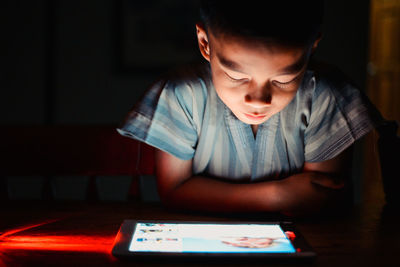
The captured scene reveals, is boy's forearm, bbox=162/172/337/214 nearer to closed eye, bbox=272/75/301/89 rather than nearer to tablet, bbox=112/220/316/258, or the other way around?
tablet, bbox=112/220/316/258

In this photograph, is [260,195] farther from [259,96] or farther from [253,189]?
[259,96]

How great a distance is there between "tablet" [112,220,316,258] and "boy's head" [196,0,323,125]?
19 cm

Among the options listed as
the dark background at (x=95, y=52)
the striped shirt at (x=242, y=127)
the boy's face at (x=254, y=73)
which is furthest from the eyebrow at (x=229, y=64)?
the dark background at (x=95, y=52)

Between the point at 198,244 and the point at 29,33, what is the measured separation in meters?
2.04

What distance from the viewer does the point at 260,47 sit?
1.96ft

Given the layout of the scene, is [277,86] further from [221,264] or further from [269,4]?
[221,264]

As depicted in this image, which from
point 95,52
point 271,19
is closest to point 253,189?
point 271,19

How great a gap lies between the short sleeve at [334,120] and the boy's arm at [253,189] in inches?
1.2

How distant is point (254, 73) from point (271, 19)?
0.08 meters

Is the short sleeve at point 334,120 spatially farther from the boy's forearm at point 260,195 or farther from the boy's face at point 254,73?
the boy's face at point 254,73

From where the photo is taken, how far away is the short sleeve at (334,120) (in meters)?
0.79

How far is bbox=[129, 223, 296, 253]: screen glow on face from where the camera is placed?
587 millimetres

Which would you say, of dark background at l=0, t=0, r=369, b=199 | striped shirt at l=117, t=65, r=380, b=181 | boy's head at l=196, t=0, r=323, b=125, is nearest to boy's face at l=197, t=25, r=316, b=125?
boy's head at l=196, t=0, r=323, b=125

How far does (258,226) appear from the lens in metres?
0.69
